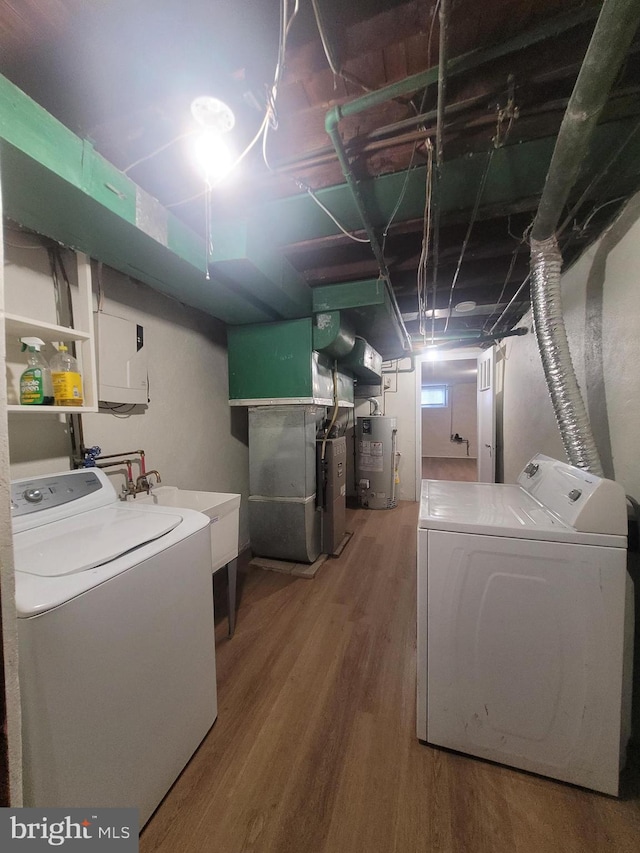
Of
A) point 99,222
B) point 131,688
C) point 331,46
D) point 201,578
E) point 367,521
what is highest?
point 331,46

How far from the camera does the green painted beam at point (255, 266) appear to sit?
150cm

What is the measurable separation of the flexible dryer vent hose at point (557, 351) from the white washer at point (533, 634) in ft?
0.54

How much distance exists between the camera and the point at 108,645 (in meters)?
0.81

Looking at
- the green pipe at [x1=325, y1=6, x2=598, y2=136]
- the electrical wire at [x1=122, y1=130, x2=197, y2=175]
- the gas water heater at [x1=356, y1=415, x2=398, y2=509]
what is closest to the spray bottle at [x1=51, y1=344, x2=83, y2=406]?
the electrical wire at [x1=122, y1=130, x2=197, y2=175]

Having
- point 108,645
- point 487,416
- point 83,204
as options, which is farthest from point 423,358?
point 108,645

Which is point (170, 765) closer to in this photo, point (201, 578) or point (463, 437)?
point (201, 578)

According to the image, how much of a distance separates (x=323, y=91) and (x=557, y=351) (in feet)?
4.46

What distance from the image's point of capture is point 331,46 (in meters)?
0.78

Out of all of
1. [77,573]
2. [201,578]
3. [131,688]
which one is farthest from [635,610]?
[77,573]

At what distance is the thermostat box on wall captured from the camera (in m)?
1.54

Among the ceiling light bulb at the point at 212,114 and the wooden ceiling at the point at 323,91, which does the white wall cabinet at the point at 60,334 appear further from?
the ceiling light bulb at the point at 212,114

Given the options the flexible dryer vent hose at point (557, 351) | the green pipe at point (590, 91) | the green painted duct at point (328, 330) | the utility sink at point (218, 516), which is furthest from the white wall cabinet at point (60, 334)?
the flexible dryer vent hose at point (557, 351)

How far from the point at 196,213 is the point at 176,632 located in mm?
1829

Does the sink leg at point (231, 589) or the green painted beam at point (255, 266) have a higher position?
the green painted beam at point (255, 266)
